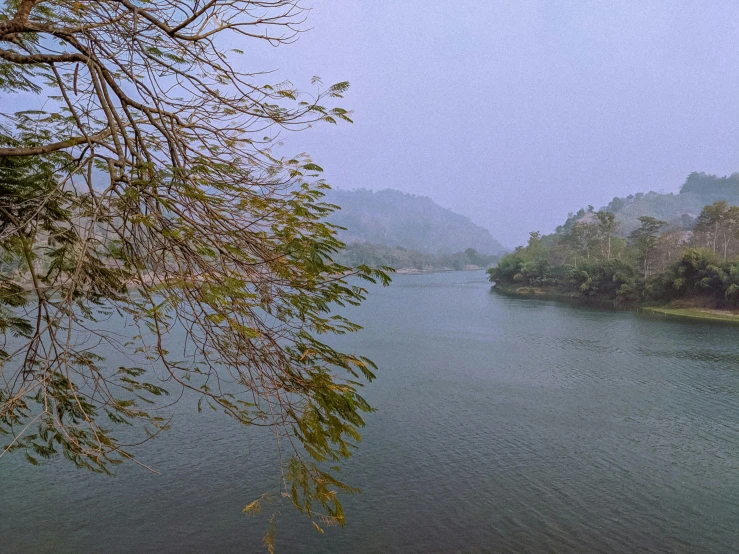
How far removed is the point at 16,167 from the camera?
3168 mm

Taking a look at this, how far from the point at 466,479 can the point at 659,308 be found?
88.4ft

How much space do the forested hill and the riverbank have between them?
246 ft

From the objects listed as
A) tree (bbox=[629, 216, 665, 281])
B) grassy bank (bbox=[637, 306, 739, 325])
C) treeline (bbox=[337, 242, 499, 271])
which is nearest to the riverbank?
grassy bank (bbox=[637, 306, 739, 325])

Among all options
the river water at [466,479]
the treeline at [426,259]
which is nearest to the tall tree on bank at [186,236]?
the river water at [466,479]

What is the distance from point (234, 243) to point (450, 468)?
7460mm

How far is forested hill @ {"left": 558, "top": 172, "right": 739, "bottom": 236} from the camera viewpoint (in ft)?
366

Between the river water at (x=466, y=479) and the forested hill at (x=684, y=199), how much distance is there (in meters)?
105

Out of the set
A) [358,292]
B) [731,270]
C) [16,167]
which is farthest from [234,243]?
[731,270]

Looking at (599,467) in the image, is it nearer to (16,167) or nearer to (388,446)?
(388,446)

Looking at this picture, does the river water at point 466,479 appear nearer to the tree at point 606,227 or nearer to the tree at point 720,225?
the tree at point 720,225

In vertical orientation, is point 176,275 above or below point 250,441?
above

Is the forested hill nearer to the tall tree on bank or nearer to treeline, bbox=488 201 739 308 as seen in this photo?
treeline, bbox=488 201 739 308

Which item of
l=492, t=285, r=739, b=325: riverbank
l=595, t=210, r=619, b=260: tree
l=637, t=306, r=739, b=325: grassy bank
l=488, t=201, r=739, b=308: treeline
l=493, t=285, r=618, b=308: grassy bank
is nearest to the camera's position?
l=637, t=306, r=739, b=325: grassy bank

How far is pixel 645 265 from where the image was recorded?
35.8m
